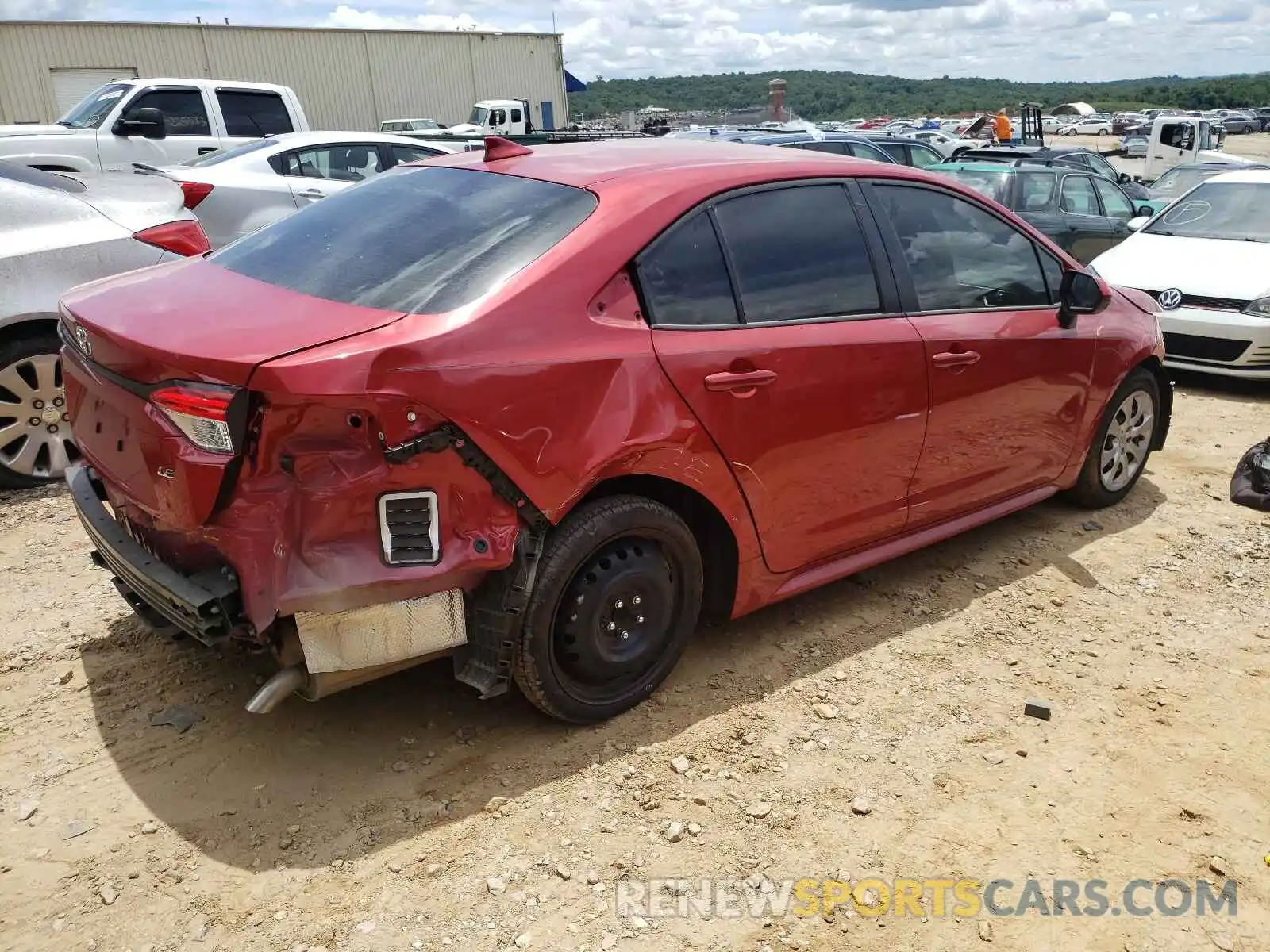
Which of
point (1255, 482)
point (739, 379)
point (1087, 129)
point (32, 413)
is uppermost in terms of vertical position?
point (739, 379)

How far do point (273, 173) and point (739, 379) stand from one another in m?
6.37

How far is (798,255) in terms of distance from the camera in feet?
10.9

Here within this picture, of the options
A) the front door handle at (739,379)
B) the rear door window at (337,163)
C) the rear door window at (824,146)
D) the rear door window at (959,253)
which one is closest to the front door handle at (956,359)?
the rear door window at (959,253)

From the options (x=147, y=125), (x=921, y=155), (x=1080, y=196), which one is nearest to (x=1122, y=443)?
(x=1080, y=196)

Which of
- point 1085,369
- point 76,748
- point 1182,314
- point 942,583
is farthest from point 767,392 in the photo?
point 1182,314

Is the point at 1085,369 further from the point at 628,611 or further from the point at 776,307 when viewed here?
the point at 628,611

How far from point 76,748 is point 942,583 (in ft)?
10.5

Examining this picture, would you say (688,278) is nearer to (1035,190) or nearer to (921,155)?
(1035,190)

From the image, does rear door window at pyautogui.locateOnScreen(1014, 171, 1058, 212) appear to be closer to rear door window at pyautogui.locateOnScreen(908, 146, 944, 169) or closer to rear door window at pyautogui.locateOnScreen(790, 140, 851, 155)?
rear door window at pyautogui.locateOnScreen(790, 140, 851, 155)

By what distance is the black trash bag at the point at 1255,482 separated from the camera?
5031 millimetres

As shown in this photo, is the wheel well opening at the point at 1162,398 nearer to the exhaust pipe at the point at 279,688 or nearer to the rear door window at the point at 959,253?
the rear door window at the point at 959,253

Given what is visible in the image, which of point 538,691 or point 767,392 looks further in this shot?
point 767,392

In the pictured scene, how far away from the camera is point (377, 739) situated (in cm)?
305

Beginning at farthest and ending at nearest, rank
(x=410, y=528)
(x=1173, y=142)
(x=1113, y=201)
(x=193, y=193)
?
1. (x=1173, y=142)
2. (x=1113, y=201)
3. (x=193, y=193)
4. (x=410, y=528)
